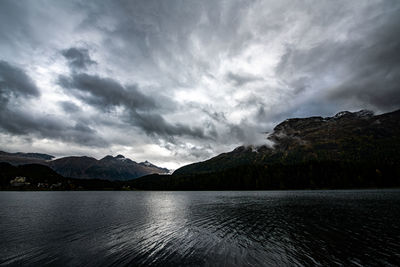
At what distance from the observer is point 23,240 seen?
30.1m

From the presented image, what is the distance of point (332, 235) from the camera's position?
103 ft

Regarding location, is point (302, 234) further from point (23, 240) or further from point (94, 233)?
point (23, 240)

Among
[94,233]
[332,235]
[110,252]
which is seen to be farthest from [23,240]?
[332,235]

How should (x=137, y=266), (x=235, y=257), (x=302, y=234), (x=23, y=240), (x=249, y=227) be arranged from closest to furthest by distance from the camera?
(x=137, y=266) < (x=235, y=257) < (x=23, y=240) < (x=302, y=234) < (x=249, y=227)

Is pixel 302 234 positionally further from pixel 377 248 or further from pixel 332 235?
pixel 377 248

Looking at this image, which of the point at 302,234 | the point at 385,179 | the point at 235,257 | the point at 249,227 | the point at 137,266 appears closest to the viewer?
the point at 137,266

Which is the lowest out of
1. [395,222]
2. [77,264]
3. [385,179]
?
[77,264]

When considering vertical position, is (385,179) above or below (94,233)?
above

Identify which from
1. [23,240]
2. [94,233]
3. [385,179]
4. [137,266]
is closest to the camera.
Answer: [137,266]

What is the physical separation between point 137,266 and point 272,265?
13.4 metres

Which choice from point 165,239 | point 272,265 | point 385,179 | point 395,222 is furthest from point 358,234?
point 385,179

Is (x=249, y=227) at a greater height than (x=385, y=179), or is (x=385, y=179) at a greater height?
(x=385, y=179)

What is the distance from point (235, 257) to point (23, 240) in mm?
31458

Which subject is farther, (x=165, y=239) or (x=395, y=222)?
(x=395, y=222)
